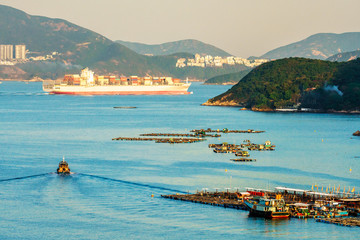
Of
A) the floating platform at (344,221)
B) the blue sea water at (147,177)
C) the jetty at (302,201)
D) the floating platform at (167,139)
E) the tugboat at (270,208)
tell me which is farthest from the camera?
the floating platform at (167,139)

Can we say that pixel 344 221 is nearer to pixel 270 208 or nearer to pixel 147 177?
pixel 270 208

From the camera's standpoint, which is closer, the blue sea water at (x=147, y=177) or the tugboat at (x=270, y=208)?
the blue sea water at (x=147, y=177)

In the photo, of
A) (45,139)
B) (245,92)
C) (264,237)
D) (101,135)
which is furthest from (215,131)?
(245,92)

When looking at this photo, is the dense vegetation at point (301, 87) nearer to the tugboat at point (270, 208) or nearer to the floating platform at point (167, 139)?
the floating platform at point (167, 139)

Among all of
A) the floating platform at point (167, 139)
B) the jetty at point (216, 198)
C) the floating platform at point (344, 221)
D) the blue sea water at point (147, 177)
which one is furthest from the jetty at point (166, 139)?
the floating platform at point (344, 221)

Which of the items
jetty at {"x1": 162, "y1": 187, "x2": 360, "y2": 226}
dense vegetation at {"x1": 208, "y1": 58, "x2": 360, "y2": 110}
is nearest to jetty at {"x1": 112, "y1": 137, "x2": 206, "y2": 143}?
jetty at {"x1": 162, "y1": 187, "x2": 360, "y2": 226}

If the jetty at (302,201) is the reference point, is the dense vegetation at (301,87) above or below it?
above

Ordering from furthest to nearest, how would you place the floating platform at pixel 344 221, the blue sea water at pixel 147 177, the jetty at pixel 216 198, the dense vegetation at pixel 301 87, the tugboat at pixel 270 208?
the dense vegetation at pixel 301 87 → the jetty at pixel 216 198 → the tugboat at pixel 270 208 → the blue sea water at pixel 147 177 → the floating platform at pixel 344 221

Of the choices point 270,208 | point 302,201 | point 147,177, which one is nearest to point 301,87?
point 147,177

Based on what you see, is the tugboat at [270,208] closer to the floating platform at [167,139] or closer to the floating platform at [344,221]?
the floating platform at [344,221]
